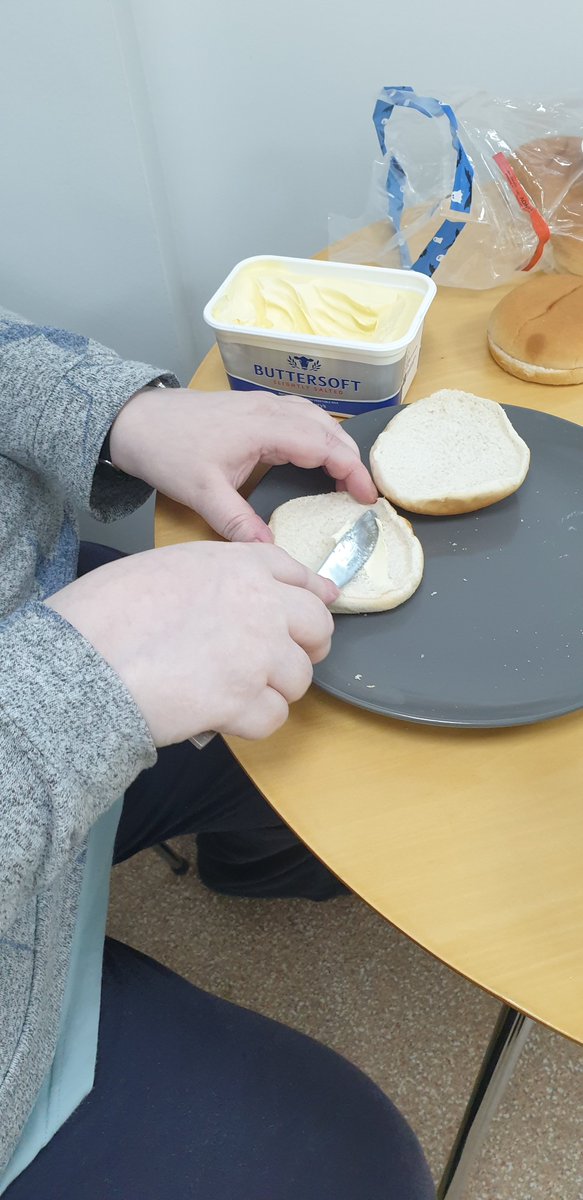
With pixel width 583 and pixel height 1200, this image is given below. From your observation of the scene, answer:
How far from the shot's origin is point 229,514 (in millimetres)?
711

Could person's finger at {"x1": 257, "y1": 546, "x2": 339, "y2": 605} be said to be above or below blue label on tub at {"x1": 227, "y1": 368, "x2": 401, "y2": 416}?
below

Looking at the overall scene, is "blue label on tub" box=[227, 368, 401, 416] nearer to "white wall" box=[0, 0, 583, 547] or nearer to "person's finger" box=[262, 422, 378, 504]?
"person's finger" box=[262, 422, 378, 504]

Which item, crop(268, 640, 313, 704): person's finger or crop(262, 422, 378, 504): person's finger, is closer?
crop(268, 640, 313, 704): person's finger

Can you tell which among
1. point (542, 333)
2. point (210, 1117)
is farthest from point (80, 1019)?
point (542, 333)

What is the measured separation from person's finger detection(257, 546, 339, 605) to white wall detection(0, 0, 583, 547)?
73 cm

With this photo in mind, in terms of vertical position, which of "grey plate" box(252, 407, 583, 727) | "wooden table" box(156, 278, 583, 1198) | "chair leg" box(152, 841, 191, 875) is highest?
"grey plate" box(252, 407, 583, 727)

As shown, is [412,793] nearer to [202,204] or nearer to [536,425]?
[536,425]

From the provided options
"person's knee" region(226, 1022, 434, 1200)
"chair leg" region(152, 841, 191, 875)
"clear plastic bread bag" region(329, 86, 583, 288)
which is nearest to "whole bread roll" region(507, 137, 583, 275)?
"clear plastic bread bag" region(329, 86, 583, 288)

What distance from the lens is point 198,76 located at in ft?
3.85

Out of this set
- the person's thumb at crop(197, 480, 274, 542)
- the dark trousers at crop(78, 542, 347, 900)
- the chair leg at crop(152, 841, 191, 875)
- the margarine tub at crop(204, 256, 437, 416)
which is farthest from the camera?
the chair leg at crop(152, 841, 191, 875)

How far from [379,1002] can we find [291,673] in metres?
0.83

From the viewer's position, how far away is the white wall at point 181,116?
38.8 inches

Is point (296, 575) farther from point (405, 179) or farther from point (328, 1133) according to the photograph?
point (405, 179)

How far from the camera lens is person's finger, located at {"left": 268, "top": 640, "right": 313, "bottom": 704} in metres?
0.57
